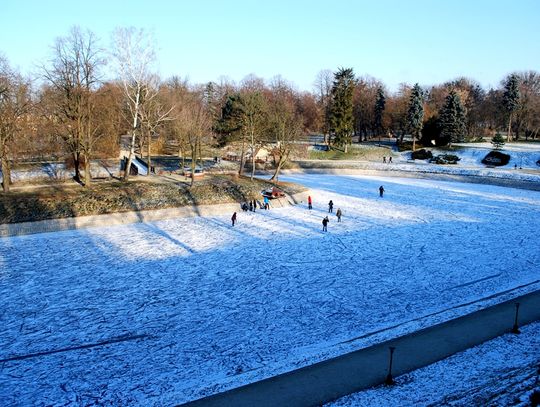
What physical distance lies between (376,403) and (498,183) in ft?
→ 142

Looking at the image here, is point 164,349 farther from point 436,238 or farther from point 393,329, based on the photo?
point 436,238

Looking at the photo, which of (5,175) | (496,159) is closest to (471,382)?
(5,175)

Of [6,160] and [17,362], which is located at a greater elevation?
[6,160]

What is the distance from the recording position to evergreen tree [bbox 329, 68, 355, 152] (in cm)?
6794

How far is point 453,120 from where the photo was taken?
65.9 m

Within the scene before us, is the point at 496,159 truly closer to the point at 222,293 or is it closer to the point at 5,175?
the point at 222,293

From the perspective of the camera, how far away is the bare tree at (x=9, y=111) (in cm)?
3102

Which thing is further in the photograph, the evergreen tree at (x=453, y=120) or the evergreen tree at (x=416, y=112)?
the evergreen tree at (x=416, y=112)

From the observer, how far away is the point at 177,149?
2525 inches

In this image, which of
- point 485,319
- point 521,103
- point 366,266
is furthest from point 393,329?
point 521,103

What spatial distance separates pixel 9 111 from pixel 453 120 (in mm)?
59395

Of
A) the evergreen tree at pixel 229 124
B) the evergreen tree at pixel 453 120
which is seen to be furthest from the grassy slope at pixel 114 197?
the evergreen tree at pixel 453 120

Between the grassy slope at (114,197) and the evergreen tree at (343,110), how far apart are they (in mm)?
31455

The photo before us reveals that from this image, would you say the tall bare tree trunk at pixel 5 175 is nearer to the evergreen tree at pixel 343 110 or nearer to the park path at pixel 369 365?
the park path at pixel 369 365
